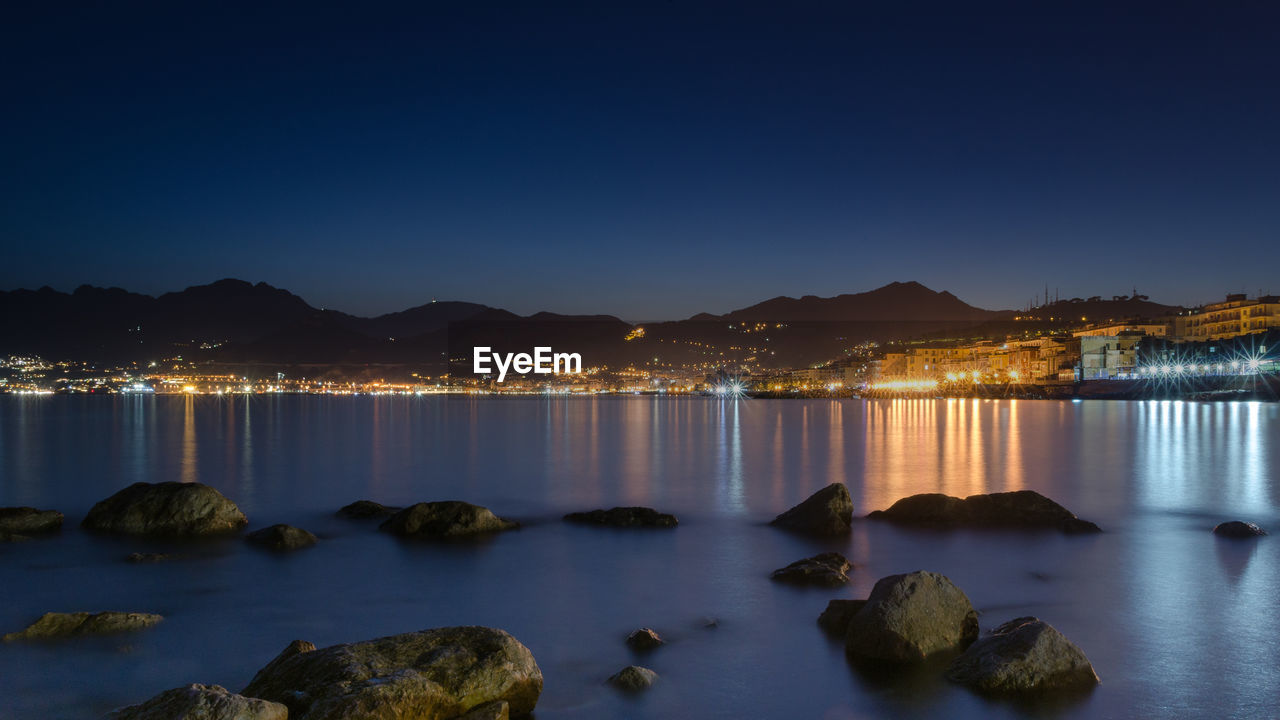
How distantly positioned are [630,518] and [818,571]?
5.14 meters

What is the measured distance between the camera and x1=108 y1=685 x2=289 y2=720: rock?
5027 mm

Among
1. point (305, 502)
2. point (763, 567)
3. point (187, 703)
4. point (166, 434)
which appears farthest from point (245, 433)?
point (187, 703)

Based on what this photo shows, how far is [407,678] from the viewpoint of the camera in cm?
562

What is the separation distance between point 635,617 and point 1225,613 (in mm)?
6724

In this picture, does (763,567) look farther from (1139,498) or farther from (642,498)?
(1139,498)

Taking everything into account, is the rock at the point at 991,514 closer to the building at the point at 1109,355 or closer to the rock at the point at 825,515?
the rock at the point at 825,515

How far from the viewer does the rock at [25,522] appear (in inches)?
527

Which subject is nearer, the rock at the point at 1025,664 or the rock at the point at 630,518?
the rock at the point at 1025,664

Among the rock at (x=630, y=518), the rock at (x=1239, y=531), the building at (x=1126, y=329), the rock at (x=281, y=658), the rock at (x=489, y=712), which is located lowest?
the rock at (x=1239, y=531)

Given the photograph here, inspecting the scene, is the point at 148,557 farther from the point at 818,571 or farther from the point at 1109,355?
the point at 1109,355

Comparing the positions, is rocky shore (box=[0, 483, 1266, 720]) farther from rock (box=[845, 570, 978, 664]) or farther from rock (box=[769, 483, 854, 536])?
rock (box=[769, 483, 854, 536])

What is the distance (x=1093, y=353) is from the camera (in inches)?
5167

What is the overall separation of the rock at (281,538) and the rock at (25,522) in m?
3.81

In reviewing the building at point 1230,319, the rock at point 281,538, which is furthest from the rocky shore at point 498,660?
the building at point 1230,319
